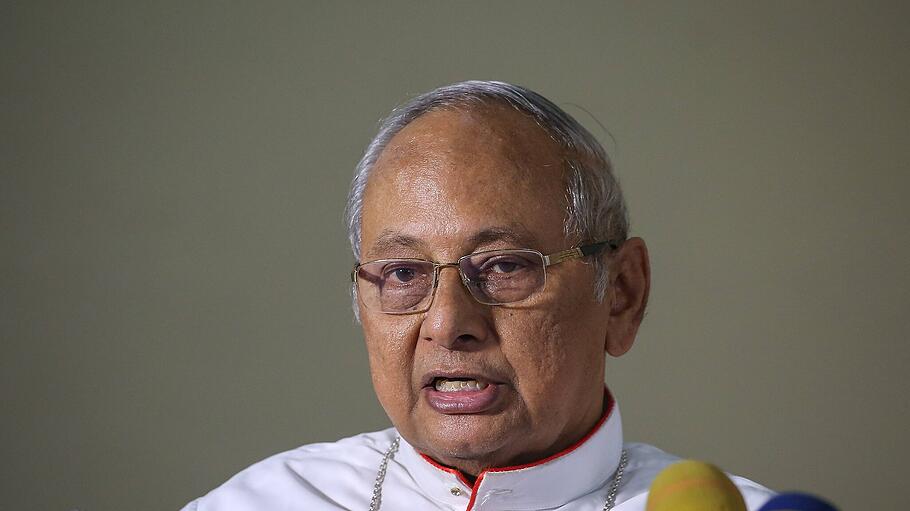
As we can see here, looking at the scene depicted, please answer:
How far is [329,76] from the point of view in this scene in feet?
10.8

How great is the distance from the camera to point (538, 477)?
1880 millimetres

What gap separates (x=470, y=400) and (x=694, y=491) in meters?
0.86

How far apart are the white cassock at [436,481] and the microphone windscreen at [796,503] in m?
1.04

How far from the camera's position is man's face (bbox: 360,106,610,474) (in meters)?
1.78

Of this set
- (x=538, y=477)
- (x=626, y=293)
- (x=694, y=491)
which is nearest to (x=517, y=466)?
(x=538, y=477)

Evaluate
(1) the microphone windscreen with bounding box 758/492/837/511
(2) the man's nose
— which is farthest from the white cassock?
(1) the microphone windscreen with bounding box 758/492/837/511

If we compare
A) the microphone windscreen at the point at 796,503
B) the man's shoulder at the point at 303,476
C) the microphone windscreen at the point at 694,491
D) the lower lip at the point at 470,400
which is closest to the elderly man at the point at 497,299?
the lower lip at the point at 470,400

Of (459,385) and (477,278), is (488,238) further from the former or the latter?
(459,385)

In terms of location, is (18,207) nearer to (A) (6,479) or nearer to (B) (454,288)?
(A) (6,479)

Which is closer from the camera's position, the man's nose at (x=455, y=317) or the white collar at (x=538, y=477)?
the man's nose at (x=455, y=317)

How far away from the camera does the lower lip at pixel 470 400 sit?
1.77m

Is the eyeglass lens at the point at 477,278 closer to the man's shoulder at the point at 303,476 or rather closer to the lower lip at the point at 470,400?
the lower lip at the point at 470,400

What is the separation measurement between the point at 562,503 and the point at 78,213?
1.90 metres

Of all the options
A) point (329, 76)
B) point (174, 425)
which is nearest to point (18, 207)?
point (174, 425)
